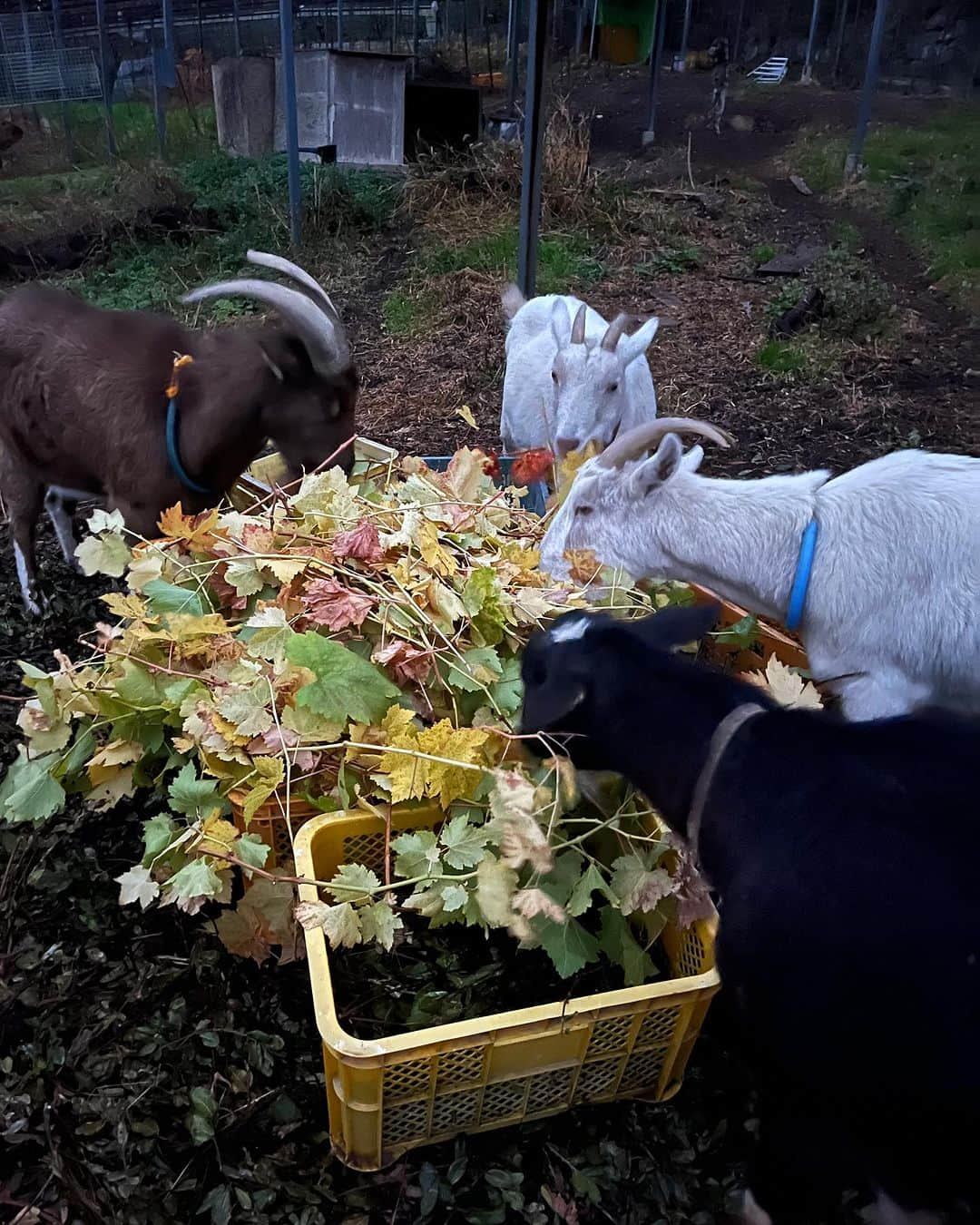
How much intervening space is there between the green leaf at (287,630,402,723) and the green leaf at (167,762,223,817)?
325 mm

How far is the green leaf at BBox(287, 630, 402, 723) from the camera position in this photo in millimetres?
2332

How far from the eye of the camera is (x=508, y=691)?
251 centimetres

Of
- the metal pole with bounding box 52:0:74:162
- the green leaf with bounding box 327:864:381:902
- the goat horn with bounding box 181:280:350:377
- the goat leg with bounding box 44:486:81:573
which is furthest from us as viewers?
the metal pole with bounding box 52:0:74:162

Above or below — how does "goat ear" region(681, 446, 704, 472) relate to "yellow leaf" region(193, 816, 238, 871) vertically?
above

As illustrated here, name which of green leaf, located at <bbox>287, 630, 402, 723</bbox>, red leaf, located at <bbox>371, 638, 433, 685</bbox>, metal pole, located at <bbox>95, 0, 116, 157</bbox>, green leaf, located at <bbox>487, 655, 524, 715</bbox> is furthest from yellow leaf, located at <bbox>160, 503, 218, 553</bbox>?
metal pole, located at <bbox>95, 0, 116, 157</bbox>

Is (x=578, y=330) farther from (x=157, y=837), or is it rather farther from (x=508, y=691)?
(x=157, y=837)

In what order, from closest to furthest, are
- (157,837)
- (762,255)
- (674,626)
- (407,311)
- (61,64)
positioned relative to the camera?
(674,626)
(157,837)
(407,311)
(762,255)
(61,64)

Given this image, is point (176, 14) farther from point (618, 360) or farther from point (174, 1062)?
point (174, 1062)

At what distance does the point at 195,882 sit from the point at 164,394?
227 cm

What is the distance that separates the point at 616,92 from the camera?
18.6m

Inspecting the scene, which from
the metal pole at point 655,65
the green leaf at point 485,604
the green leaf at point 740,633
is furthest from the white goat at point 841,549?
the metal pole at point 655,65

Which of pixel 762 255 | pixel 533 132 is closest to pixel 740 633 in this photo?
pixel 533 132

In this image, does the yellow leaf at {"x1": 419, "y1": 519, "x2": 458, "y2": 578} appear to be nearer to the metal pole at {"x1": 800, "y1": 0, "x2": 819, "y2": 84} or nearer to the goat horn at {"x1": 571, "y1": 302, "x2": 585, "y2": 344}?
the goat horn at {"x1": 571, "y1": 302, "x2": 585, "y2": 344}

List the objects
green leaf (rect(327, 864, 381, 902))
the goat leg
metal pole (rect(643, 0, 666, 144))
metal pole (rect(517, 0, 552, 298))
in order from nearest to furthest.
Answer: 1. green leaf (rect(327, 864, 381, 902))
2. metal pole (rect(517, 0, 552, 298))
3. the goat leg
4. metal pole (rect(643, 0, 666, 144))
